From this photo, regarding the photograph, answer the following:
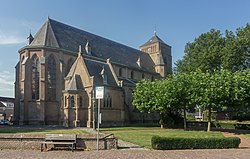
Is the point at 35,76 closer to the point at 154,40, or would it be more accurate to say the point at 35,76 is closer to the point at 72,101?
the point at 72,101

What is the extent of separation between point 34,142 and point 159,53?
2825 inches

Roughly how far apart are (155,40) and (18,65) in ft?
145

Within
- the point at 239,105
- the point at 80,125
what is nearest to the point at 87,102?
the point at 80,125

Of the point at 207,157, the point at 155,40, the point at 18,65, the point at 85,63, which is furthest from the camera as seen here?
the point at 155,40

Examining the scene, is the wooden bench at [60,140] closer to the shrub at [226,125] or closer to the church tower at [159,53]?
the shrub at [226,125]

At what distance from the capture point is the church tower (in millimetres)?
81938

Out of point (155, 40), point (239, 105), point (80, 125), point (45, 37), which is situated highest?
point (155, 40)

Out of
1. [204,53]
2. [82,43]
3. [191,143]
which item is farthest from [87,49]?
[191,143]

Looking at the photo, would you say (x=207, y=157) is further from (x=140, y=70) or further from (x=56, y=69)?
(x=140, y=70)

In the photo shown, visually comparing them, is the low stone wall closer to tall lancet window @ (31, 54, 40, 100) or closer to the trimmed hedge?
the trimmed hedge

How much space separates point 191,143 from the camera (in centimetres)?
1678

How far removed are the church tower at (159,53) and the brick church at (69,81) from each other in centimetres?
1550

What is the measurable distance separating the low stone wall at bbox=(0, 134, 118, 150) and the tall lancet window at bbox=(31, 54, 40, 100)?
4094cm

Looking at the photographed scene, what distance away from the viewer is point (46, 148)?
51.1 ft
